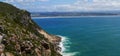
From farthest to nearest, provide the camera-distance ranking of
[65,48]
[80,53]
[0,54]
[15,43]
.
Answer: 1. [65,48]
2. [80,53]
3. [15,43]
4. [0,54]

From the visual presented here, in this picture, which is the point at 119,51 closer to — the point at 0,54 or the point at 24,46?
the point at 24,46

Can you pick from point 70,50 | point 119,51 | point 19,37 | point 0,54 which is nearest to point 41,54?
point 19,37

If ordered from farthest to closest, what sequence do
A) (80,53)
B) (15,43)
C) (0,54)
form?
(80,53) < (15,43) < (0,54)

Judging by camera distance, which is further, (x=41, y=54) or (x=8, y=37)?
(x=41, y=54)

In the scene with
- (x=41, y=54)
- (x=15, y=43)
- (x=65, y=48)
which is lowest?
(x=65, y=48)

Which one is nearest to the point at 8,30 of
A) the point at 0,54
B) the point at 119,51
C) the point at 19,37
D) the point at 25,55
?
the point at 19,37

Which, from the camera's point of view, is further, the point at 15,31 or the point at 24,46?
the point at 15,31

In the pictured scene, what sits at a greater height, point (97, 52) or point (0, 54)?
point (0, 54)

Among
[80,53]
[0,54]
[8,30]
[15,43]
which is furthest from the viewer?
[80,53]

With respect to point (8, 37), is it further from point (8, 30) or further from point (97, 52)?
point (97, 52)
